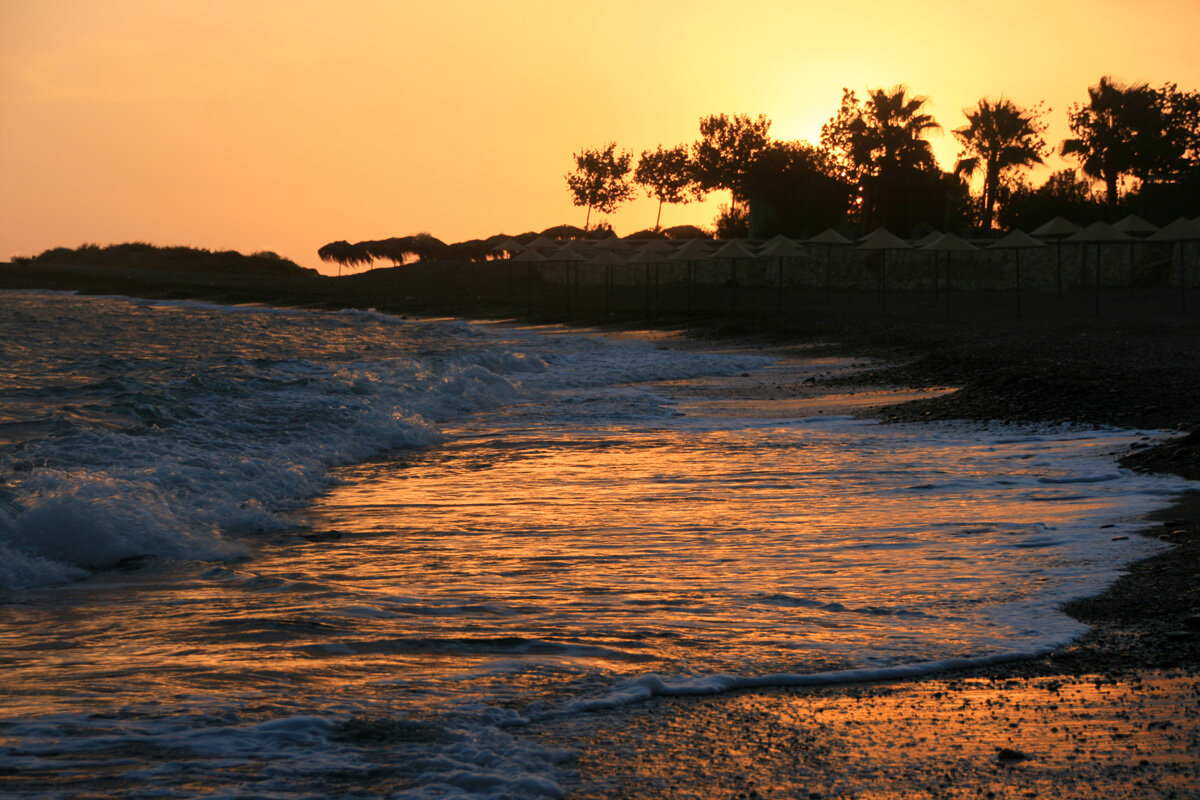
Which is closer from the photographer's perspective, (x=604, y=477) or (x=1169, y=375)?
(x=604, y=477)

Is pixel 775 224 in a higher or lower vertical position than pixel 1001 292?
higher

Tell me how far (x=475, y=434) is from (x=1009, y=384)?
6446 millimetres

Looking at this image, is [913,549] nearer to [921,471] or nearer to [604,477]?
[921,471]

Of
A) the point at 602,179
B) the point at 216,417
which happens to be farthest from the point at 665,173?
the point at 216,417

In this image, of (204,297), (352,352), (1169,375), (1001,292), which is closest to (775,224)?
(1001,292)

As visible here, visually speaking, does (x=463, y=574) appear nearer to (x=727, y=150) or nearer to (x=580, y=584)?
(x=580, y=584)

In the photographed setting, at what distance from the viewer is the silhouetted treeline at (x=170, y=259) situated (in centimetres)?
8019

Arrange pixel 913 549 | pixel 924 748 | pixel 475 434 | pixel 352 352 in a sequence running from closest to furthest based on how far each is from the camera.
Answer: pixel 924 748 < pixel 913 549 < pixel 475 434 < pixel 352 352

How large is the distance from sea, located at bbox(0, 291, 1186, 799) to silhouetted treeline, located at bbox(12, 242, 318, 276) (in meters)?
72.8

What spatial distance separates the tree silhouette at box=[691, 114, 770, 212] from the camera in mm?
63406

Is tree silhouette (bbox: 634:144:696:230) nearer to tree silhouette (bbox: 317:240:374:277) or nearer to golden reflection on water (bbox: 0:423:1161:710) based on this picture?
tree silhouette (bbox: 317:240:374:277)

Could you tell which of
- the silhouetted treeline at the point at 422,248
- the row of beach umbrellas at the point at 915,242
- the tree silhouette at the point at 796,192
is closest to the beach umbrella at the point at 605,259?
the row of beach umbrellas at the point at 915,242

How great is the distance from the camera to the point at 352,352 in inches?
996

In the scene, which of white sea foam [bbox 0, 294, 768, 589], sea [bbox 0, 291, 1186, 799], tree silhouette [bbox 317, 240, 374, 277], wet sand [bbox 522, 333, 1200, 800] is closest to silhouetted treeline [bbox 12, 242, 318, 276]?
tree silhouette [bbox 317, 240, 374, 277]
